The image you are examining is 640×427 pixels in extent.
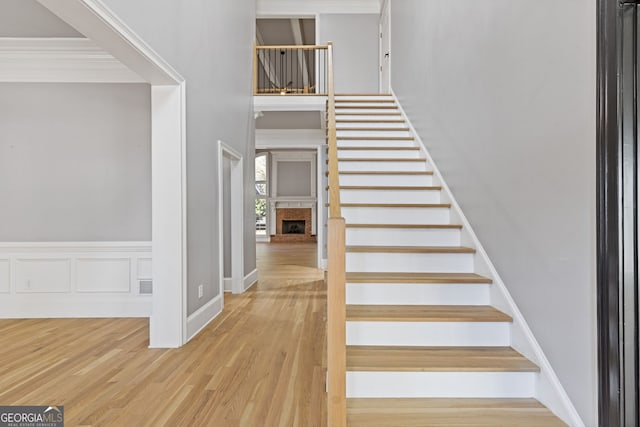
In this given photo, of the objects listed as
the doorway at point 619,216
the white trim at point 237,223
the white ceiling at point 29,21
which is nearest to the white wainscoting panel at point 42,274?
the white trim at point 237,223

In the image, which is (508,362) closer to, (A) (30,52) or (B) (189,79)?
(B) (189,79)

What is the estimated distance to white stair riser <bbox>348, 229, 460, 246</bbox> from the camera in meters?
2.97

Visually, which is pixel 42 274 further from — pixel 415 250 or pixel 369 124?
pixel 369 124

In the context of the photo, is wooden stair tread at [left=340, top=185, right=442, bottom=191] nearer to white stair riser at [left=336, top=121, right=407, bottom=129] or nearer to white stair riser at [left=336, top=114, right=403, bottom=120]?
white stair riser at [left=336, top=121, right=407, bottom=129]

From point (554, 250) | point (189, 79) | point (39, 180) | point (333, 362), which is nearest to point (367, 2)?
point (189, 79)

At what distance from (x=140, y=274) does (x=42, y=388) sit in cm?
165

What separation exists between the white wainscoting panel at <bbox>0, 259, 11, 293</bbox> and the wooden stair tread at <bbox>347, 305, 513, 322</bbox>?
12.2 ft

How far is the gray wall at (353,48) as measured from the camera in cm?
748

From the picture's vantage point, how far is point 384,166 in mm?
3939

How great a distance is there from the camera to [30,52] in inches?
152

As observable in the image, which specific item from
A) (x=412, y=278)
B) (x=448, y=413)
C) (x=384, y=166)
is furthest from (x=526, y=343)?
(x=384, y=166)

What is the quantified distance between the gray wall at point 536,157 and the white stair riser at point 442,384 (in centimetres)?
23

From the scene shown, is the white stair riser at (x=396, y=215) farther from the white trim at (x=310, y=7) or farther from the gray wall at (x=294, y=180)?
the gray wall at (x=294, y=180)

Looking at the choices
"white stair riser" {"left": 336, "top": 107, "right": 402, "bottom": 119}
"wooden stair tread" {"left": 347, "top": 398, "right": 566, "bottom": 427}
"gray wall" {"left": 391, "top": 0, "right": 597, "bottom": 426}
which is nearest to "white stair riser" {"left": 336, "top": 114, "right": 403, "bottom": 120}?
"white stair riser" {"left": 336, "top": 107, "right": 402, "bottom": 119}
